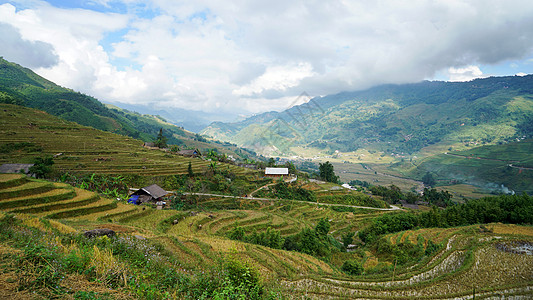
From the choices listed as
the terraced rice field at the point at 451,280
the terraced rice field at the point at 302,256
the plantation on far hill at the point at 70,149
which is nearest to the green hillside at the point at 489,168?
the terraced rice field at the point at 302,256

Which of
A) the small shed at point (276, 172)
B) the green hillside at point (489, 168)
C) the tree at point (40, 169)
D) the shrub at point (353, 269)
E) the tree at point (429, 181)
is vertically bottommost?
the tree at point (429, 181)

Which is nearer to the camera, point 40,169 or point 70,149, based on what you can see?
point 40,169

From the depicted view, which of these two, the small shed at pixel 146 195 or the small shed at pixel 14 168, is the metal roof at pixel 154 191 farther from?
the small shed at pixel 14 168

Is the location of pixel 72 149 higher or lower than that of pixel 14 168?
higher

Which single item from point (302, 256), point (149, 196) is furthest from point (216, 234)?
point (149, 196)

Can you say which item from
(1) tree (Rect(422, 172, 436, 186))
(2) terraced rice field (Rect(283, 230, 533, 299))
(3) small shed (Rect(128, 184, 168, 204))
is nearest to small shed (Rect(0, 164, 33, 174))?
(3) small shed (Rect(128, 184, 168, 204))

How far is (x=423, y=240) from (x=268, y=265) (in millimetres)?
14755

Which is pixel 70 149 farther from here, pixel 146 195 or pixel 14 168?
pixel 146 195

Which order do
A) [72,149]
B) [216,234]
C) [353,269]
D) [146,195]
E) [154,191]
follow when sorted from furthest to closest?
[72,149] → [154,191] → [146,195] → [216,234] → [353,269]

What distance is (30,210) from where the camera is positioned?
17.5 m

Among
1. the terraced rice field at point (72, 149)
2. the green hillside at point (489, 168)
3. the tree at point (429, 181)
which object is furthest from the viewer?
the tree at point (429, 181)

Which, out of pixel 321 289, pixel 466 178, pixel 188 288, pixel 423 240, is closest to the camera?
pixel 188 288

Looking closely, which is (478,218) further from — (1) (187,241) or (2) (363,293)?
(1) (187,241)

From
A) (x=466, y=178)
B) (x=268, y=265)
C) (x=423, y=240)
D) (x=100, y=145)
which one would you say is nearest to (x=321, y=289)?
(x=268, y=265)
